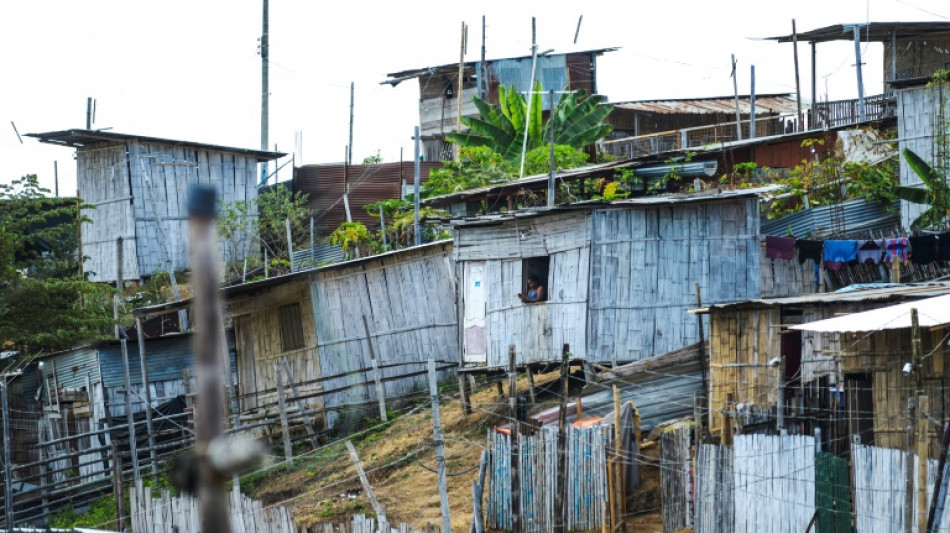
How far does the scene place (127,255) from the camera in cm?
2980

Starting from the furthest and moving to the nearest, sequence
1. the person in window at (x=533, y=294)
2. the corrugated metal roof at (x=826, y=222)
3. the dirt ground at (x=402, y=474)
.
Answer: the corrugated metal roof at (x=826, y=222)
the person in window at (x=533, y=294)
the dirt ground at (x=402, y=474)

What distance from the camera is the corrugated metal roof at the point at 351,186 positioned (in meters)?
34.0

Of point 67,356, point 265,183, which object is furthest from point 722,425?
point 265,183

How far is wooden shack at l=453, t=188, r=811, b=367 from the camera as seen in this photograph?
18.2 metres

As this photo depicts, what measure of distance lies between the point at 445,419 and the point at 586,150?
512 inches

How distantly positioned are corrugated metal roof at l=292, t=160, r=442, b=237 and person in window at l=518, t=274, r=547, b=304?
46.9 ft

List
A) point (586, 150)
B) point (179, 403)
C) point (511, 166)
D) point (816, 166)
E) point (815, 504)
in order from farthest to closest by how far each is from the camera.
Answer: point (586, 150) → point (511, 166) → point (179, 403) → point (816, 166) → point (815, 504)

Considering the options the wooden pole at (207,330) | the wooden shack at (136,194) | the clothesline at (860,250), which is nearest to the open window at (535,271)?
the clothesline at (860,250)

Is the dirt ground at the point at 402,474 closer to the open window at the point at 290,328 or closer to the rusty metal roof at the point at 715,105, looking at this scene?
the open window at the point at 290,328

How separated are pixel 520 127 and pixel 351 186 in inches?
280

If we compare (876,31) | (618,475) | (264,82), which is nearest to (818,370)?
(618,475)

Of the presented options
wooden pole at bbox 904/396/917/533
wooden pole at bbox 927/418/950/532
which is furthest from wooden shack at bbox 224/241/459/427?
wooden pole at bbox 927/418/950/532

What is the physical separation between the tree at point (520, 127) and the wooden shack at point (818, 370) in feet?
47.1

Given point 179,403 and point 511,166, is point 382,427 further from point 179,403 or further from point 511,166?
point 511,166
